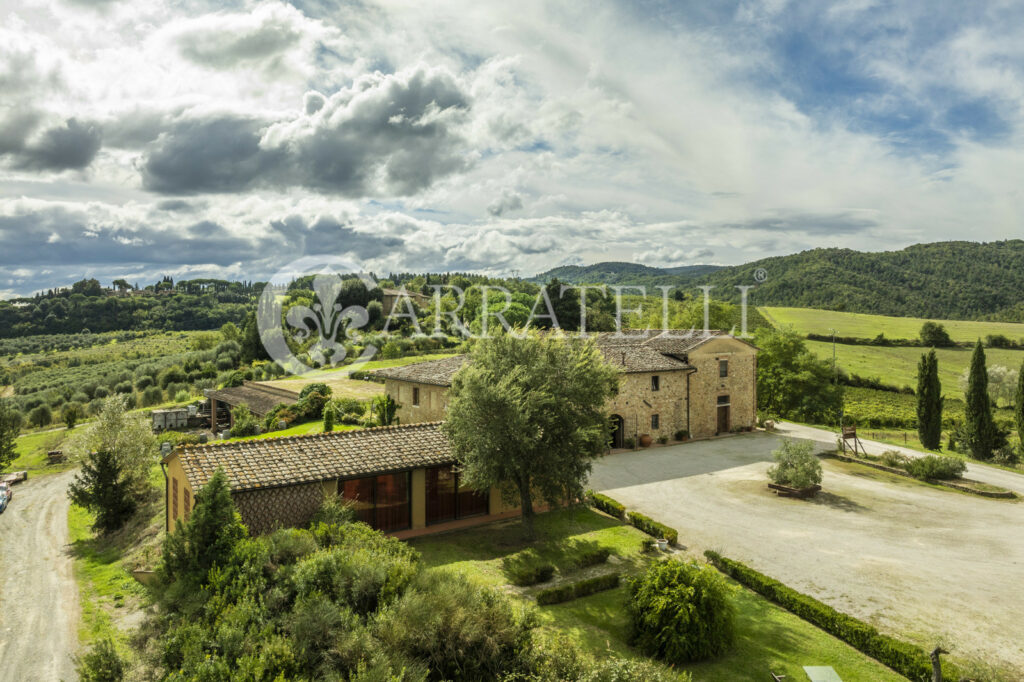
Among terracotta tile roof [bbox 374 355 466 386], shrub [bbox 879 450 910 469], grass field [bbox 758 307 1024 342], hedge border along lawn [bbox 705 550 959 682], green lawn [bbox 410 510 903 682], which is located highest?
grass field [bbox 758 307 1024 342]

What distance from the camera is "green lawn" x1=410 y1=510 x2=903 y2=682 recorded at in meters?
10.5

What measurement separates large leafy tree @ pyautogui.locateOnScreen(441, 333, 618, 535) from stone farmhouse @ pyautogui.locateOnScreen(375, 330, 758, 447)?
36.6ft

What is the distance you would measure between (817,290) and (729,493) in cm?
10852

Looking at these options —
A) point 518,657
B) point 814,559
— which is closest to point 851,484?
point 814,559

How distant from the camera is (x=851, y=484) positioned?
24203 mm

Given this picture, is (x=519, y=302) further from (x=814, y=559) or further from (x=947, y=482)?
(x=814, y=559)

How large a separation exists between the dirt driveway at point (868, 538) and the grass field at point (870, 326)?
54749 mm

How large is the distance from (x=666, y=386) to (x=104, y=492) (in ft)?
90.7

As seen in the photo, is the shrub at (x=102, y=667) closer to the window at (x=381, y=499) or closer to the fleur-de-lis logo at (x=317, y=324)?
the window at (x=381, y=499)

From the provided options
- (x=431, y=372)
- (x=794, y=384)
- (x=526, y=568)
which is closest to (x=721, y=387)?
(x=794, y=384)

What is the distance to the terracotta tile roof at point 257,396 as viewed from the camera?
38.9 m

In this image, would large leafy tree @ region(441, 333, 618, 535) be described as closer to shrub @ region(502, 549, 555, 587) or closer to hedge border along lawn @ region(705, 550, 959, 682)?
shrub @ region(502, 549, 555, 587)

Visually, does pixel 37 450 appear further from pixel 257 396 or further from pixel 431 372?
pixel 431 372

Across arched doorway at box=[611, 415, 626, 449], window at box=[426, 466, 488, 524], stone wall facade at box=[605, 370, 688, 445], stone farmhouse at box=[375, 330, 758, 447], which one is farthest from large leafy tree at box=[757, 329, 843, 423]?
window at box=[426, 466, 488, 524]
